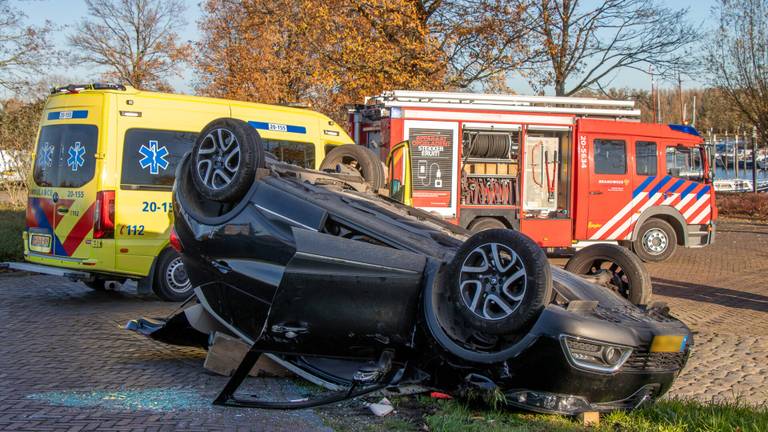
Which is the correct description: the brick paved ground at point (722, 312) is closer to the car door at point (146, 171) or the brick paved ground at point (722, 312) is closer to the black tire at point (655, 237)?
the black tire at point (655, 237)

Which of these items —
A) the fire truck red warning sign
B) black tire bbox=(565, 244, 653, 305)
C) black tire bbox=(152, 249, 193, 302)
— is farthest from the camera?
the fire truck red warning sign

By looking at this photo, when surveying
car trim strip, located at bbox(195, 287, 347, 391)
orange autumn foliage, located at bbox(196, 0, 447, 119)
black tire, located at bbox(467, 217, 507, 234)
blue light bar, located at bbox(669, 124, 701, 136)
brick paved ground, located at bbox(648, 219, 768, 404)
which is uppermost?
orange autumn foliage, located at bbox(196, 0, 447, 119)

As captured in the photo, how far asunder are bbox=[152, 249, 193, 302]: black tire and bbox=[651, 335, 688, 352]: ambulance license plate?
20.7 feet

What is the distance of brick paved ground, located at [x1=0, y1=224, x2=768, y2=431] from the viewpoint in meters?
4.61

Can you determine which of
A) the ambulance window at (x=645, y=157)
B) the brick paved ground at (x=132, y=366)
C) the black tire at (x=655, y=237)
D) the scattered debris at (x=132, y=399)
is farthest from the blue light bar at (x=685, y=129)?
the scattered debris at (x=132, y=399)

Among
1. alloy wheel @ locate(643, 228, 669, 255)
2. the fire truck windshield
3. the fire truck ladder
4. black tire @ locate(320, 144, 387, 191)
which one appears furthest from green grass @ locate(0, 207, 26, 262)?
the fire truck windshield

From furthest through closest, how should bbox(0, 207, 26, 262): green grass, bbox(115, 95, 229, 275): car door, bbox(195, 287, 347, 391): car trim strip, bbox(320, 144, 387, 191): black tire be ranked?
bbox(0, 207, 26, 262): green grass → bbox(115, 95, 229, 275): car door → bbox(320, 144, 387, 191): black tire → bbox(195, 287, 347, 391): car trim strip

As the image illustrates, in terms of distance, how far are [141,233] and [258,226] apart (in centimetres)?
468

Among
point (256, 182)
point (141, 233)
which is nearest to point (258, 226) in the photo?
point (256, 182)

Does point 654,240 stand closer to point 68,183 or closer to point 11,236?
point 68,183

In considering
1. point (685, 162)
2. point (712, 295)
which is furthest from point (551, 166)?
point (712, 295)

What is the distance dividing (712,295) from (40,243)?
933cm

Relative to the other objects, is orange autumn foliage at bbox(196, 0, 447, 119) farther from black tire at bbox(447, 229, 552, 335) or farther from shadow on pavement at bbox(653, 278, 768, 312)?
black tire at bbox(447, 229, 552, 335)

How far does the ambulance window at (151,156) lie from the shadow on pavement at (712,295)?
716 centimetres
